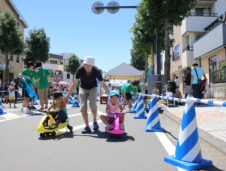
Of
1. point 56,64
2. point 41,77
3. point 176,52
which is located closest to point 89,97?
point 41,77

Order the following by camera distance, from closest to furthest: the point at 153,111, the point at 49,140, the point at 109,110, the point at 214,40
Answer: the point at 49,140, the point at 109,110, the point at 153,111, the point at 214,40

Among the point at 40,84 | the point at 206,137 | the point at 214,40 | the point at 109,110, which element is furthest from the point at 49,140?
the point at 214,40

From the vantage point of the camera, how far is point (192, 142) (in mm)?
3541

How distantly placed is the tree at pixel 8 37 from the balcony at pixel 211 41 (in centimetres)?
1834

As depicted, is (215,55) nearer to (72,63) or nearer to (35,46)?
(35,46)

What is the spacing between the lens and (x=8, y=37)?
2667 centimetres

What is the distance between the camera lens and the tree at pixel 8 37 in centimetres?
2673

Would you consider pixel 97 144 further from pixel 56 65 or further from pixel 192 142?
pixel 56 65

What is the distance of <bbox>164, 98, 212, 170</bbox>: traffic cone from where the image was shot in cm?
342

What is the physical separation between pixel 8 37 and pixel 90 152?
2561cm

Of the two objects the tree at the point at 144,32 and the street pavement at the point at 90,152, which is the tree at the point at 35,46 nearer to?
the tree at the point at 144,32

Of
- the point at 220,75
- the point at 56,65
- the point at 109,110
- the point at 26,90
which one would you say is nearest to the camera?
the point at 109,110

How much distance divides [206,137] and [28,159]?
3539 millimetres

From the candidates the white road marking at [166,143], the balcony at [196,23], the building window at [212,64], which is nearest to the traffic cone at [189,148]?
the white road marking at [166,143]
